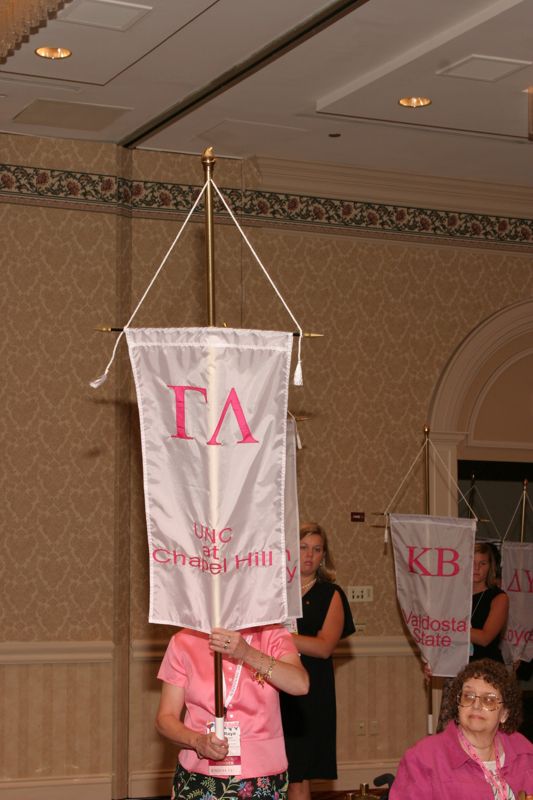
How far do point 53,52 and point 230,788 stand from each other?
3566mm

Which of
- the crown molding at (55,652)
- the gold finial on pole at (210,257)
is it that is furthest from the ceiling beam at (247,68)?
the crown molding at (55,652)

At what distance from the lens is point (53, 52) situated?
583 cm

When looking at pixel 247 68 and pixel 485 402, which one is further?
pixel 485 402

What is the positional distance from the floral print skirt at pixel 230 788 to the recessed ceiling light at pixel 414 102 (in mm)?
3573

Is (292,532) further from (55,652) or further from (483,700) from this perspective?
(483,700)

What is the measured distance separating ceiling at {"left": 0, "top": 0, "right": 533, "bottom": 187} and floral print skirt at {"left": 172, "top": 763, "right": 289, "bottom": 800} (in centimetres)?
309

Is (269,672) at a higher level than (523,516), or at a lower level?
lower

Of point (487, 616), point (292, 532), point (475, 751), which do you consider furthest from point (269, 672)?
point (487, 616)

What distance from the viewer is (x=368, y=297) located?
7266mm

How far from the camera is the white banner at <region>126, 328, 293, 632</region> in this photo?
371cm

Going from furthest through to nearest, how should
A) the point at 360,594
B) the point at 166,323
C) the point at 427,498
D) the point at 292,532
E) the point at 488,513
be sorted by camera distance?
the point at 166,323
the point at 360,594
the point at 427,498
the point at 488,513
the point at 292,532

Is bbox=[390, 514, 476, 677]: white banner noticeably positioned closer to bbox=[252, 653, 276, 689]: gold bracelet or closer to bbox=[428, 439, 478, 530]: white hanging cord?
bbox=[428, 439, 478, 530]: white hanging cord

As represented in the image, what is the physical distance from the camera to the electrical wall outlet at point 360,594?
23.1 ft

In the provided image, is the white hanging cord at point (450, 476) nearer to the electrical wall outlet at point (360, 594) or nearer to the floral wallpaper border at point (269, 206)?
the electrical wall outlet at point (360, 594)
